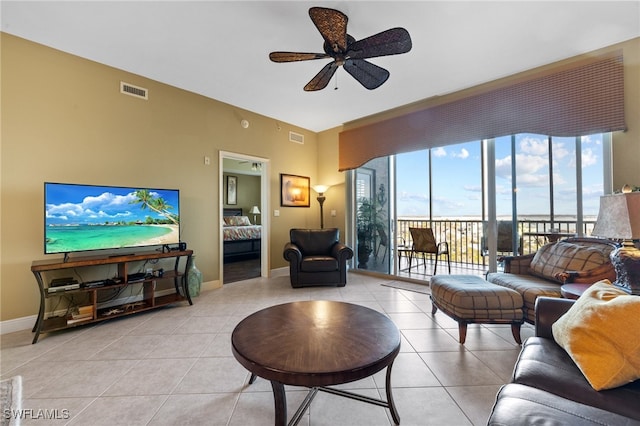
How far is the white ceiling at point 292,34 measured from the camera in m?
2.20

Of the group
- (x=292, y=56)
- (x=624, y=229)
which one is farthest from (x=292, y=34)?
(x=624, y=229)

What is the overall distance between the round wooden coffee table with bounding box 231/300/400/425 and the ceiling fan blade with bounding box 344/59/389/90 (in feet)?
7.06

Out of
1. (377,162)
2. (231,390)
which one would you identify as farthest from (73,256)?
(377,162)

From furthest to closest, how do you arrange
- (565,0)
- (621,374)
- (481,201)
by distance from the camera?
(481,201) → (565,0) → (621,374)

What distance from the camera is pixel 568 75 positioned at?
2859 millimetres

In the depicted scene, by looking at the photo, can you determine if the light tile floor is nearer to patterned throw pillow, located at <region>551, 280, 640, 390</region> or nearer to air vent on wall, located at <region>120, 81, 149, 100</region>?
patterned throw pillow, located at <region>551, 280, 640, 390</region>

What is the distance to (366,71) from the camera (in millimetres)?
2471

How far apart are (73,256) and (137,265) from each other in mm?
634

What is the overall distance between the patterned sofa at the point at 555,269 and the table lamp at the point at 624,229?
37cm

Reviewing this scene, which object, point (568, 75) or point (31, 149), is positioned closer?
point (31, 149)

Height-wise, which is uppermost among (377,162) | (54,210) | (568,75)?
(568,75)

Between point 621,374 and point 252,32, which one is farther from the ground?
point 252,32

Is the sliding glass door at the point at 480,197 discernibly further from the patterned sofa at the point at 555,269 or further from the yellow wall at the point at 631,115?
the patterned sofa at the point at 555,269

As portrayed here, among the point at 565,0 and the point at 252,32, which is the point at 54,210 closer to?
the point at 252,32
